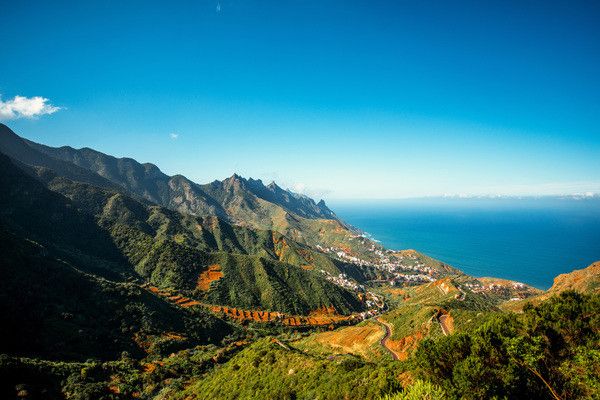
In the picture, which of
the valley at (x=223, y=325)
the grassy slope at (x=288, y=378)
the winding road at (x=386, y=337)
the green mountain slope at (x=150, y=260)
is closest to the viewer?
the valley at (x=223, y=325)

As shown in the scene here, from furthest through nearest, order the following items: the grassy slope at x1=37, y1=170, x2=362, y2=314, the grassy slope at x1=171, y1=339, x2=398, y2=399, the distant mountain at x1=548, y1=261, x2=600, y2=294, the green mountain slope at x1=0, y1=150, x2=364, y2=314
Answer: the grassy slope at x1=37, y1=170, x2=362, y2=314, the green mountain slope at x1=0, y1=150, x2=364, y2=314, the distant mountain at x1=548, y1=261, x2=600, y2=294, the grassy slope at x1=171, y1=339, x2=398, y2=399

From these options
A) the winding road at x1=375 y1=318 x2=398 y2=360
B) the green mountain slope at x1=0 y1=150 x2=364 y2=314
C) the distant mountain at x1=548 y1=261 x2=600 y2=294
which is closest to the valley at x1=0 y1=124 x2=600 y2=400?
the winding road at x1=375 y1=318 x2=398 y2=360

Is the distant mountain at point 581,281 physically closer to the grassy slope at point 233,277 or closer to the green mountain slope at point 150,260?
the grassy slope at point 233,277

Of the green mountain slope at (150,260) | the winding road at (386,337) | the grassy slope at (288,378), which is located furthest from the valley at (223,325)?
the green mountain slope at (150,260)

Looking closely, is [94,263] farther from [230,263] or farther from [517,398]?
[517,398]

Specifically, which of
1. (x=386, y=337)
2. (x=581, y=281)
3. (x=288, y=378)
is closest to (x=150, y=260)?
(x=386, y=337)

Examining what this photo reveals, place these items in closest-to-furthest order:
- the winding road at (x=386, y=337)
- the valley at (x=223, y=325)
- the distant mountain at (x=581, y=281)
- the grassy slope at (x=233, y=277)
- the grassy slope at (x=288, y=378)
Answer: the valley at (x=223, y=325) < the grassy slope at (x=288, y=378) < the winding road at (x=386, y=337) < the distant mountain at (x=581, y=281) < the grassy slope at (x=233, y=277)

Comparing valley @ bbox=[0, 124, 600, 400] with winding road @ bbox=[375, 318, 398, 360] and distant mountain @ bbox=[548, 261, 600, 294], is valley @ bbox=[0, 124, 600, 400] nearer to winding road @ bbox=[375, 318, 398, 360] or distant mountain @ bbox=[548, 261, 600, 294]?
winding road @ bbox=[375, 318, 398, 360]

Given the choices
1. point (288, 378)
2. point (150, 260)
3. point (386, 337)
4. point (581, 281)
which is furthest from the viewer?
point (150, 260)

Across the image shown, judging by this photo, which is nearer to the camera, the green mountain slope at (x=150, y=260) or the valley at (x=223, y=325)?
the valley at (x=223, y=325)

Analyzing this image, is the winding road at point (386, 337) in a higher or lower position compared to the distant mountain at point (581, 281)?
lower

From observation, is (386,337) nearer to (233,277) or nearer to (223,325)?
(223,325)

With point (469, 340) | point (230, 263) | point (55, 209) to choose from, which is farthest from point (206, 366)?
point (55, 209)
